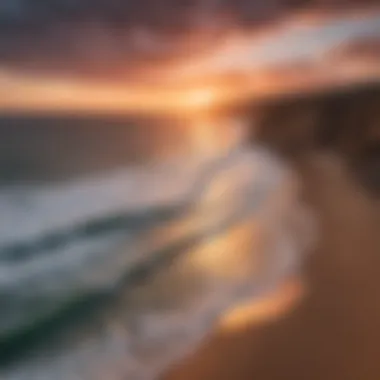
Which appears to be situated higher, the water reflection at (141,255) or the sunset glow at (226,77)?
the sunset glow at (226,77)

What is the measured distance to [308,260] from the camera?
78cm

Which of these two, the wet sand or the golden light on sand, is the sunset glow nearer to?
the wet sand

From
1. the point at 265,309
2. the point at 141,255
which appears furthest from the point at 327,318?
the point at 141,255

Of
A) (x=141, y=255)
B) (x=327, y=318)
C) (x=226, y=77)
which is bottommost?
(x=327, y=318)

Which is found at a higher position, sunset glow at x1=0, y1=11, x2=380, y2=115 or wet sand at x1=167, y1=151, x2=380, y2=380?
sunset glow at x1=0, y1=11, x2=380, y2=115

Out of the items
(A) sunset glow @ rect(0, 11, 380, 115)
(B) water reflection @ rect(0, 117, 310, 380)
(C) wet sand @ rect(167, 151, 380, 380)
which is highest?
(A) sunset glow @ rect(0, 11, 380, 115)

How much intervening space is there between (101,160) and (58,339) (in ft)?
0.65

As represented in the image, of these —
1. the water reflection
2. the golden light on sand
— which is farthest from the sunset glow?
the golden light on sand

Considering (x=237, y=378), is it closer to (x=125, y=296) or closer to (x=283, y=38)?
(x=125, y=296)

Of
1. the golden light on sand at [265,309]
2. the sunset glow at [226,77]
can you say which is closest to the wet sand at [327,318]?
the golden light on sand at [265,309]

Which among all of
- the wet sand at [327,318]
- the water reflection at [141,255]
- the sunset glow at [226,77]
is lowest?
the wet sand at [327,318]

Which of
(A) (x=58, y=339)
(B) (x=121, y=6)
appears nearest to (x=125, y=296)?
(A) (x=58, y=339)

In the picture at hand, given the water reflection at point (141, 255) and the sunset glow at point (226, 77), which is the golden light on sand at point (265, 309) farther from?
the sunset glow at point (226, 77)

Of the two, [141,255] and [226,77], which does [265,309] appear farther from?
[226,77]
